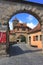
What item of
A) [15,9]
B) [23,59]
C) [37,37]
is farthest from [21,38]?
[23,59]

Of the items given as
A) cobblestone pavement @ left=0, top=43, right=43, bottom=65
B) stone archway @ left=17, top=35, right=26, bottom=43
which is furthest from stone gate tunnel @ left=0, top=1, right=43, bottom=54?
stone archway @ left=17, top=35, right=26, bottom=43

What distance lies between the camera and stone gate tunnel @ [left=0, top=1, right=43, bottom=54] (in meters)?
13.6

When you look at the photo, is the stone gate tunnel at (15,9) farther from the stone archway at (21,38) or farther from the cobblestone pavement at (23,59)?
the stone archway at (21,38)

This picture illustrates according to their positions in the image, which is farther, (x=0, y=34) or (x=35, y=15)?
(x=35, y=15)

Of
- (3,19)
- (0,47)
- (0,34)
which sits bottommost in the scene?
(0,47)

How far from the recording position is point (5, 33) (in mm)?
13203

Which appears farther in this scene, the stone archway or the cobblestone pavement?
the stone archway

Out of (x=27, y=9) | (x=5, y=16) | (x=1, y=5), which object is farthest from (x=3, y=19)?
(x=27, y=9)

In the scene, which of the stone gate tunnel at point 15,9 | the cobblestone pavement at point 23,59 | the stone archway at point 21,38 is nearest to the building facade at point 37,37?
the stone gate tunnel at point 15,9

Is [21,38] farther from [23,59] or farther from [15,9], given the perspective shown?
[23,59]

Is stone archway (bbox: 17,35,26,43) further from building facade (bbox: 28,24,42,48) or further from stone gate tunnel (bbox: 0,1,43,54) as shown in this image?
stone gate tunnel (bbox: 0,1,43,54)

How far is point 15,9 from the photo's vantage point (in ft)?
45.9

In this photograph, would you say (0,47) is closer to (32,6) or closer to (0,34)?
(0,34)

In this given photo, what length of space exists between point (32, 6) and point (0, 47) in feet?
14.3
